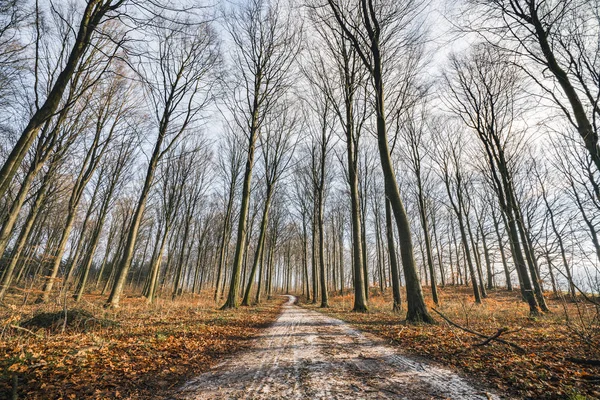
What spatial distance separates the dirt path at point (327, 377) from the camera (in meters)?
2.32

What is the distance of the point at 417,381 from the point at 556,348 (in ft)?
10.4

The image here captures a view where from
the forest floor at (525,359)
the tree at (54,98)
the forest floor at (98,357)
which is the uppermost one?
the tree at (54,98)

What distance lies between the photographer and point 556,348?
379cm

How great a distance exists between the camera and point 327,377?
8.98 ft

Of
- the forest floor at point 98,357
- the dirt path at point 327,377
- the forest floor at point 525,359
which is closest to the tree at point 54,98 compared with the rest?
the forest floor at point 98,357

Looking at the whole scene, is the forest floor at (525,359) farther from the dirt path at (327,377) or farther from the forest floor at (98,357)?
the forest floor at (98,357)

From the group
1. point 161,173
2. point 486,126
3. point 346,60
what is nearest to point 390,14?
point 346,60

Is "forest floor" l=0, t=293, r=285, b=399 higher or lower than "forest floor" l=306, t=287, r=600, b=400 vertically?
lower

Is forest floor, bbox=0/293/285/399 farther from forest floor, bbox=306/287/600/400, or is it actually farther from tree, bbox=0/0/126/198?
forest floor, bbox=306/287/600/400

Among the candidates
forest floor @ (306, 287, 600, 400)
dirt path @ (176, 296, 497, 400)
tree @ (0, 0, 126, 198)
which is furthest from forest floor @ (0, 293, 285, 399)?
forest floor @ (306, 287, 600, 400)

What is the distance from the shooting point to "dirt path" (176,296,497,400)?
7.63 feet

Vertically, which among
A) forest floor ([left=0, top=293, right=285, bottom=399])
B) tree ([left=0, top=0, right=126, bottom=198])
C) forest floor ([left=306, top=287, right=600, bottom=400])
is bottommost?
forest floor ([left=0, top=293, right=285, bottom=399])

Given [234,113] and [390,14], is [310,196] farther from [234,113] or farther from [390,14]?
[390,14]

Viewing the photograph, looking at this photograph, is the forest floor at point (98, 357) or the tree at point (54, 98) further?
the tree at point (54, 98)
